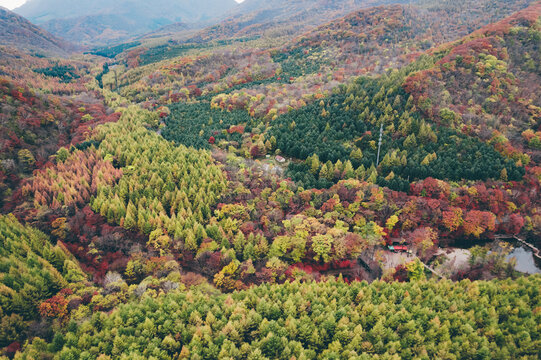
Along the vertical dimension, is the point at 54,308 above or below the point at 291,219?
above

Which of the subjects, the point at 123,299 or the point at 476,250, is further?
the point at 476,250

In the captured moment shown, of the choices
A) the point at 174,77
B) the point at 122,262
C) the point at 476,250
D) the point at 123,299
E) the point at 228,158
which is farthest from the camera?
the point at 174,77

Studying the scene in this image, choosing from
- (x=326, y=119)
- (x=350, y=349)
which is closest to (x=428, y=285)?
(x=350, y=349)

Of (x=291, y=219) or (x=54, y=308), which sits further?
(x=291, y=219)

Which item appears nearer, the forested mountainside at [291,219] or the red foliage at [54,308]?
the forested mountainside at [291,219]

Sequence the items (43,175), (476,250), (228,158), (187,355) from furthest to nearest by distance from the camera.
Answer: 1. (228,158)
2. (43,175)
3. (476,250)
4. (187,355)

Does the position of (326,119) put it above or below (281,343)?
above

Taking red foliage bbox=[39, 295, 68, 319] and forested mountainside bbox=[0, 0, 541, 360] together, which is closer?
forested mountainside bbox=[0, 0, 541, 360]

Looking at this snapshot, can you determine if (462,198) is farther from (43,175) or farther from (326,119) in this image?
(43,175)
